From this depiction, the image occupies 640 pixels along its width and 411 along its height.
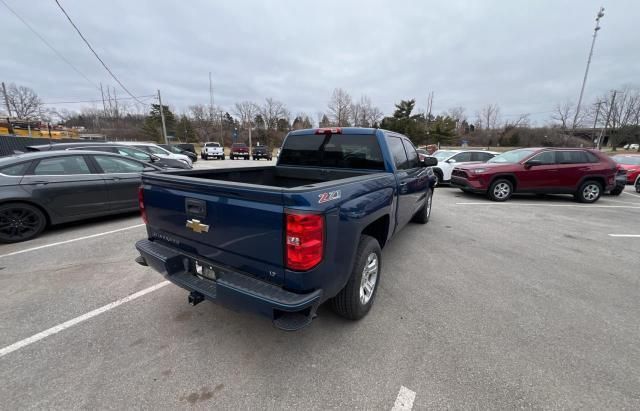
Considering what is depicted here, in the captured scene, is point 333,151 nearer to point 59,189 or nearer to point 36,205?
point 59,189

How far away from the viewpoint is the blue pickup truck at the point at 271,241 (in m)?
1.76

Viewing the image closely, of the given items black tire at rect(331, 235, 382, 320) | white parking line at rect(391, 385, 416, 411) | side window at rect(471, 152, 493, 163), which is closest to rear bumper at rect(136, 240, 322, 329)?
black tire at rect(331, 235, 382, 320)

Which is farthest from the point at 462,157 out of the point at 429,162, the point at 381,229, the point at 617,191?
the point at 381,229

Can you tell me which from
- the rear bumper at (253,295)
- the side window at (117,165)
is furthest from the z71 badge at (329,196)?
the side window at (117,165)

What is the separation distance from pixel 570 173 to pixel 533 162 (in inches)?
47.3

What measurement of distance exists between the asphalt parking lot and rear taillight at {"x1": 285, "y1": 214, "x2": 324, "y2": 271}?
0.93 m

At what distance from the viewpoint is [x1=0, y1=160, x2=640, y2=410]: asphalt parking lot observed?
1845mm

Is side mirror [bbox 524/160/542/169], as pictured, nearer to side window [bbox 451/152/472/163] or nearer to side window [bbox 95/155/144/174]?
side window [bbox 451/152/472/163]

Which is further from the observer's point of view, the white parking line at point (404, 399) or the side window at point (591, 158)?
the side window at point (591, 158)

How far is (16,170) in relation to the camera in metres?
4.45

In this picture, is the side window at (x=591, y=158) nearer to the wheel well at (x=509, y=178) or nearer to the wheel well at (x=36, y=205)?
the wheel well at (x=509, y=178)

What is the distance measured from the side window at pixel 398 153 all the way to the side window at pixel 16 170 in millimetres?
6019

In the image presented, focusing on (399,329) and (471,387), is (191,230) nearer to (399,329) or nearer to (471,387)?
(399,329)

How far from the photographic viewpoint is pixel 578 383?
6.39 feet
